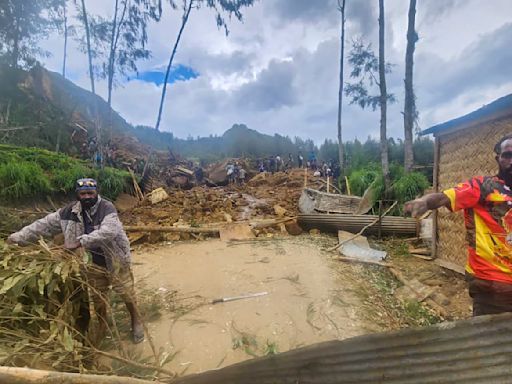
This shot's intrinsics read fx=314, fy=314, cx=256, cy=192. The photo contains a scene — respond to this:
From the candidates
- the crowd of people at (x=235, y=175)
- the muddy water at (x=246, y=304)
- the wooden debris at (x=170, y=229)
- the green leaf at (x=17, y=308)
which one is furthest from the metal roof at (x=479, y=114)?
the crowd of people at (x=235, y=175)

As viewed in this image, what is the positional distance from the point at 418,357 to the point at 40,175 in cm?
972

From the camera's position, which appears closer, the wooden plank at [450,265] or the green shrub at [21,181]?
the wooden plank at [450,265]

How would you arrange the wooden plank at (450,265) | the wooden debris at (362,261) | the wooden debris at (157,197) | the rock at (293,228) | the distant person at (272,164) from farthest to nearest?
the distant person at (272,164), the wooden debris at (157,197), the rock at (293,228), the wooden debris at (362,261), the wooden plank at (450,265)

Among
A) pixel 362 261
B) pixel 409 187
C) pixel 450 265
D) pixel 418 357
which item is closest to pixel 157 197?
pixel 362 261

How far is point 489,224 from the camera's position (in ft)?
5.82

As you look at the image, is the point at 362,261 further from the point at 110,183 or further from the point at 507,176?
the point at 110,183

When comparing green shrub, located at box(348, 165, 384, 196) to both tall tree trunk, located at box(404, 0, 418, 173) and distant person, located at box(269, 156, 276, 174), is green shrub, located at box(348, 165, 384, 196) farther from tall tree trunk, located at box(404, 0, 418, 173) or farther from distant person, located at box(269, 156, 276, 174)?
distant person, located at box(269, 156, 276, 174)

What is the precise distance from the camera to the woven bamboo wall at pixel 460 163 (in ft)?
12.8

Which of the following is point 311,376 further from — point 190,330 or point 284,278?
point 284,278

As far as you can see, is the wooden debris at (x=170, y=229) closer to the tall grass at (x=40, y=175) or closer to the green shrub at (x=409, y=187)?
the tall grass at (x=40, y=175)

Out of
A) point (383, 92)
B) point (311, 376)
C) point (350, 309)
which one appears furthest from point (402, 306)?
point (383, 92)

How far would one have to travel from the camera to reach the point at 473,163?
4.20 metres

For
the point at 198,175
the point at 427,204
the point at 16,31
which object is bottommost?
the point at 427,204

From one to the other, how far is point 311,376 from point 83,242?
7.01 ft
